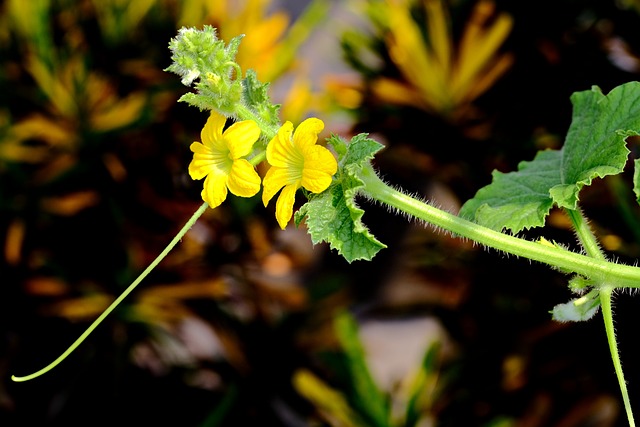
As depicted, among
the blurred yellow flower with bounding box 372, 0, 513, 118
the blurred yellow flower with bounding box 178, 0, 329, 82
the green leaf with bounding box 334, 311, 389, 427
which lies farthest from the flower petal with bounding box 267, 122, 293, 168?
the blurred yellow flower with bounding box 178, 0, 329, 82

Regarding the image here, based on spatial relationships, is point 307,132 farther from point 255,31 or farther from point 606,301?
point 255,31

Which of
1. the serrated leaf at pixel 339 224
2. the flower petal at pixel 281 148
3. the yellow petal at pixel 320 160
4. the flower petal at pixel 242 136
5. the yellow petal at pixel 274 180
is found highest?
the flower petal at pixel 242 136

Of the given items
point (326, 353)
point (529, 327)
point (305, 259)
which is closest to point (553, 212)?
point (529, 327)

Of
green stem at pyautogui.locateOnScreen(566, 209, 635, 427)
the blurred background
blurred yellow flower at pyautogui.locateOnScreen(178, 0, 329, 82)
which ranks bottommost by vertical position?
green stem at pyautogui.locateOnScreen(566, 209, 635, 427)

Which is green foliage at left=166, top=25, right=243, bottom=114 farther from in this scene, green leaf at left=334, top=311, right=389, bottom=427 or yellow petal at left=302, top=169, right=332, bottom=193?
green leaf at left=334, top=311, right=389, bottom=427

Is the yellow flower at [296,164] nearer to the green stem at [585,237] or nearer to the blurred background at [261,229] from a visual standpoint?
the green stem at [585,237]

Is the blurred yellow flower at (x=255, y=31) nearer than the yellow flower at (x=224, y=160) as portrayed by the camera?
No

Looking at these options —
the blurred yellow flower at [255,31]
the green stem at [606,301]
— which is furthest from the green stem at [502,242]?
the blurred yellow flower at [255,31]
